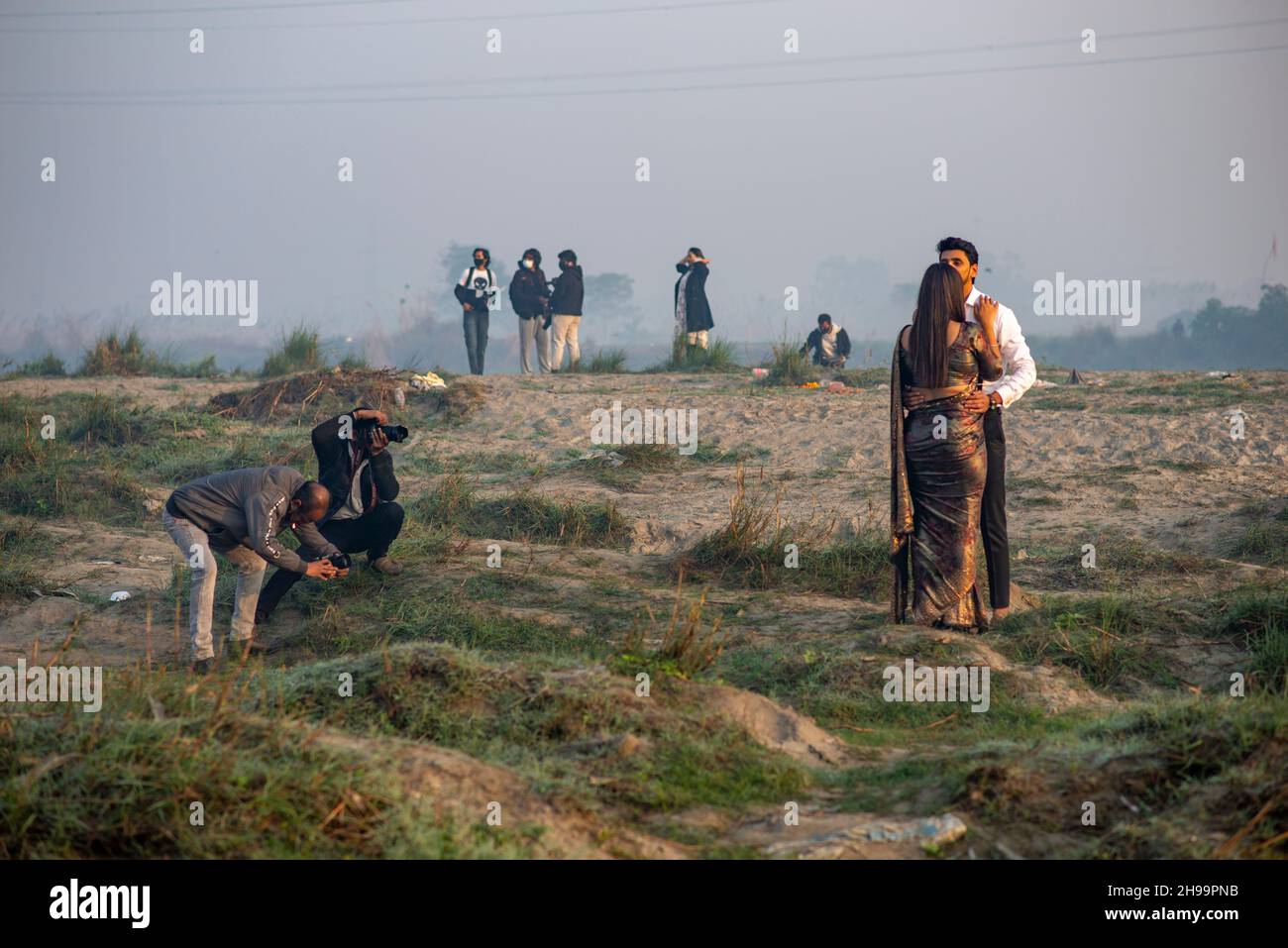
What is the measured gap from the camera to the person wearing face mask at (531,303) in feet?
54.2

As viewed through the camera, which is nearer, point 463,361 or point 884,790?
point 884,790

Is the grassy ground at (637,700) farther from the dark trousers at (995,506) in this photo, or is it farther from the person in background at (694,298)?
the person in background at (694,298)

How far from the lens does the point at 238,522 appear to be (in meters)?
6.65

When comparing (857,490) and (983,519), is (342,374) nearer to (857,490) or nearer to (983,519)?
(857,490)

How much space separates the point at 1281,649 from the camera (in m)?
5.94

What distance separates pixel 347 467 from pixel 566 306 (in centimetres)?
941

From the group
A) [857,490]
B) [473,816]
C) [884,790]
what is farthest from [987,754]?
[857,490]

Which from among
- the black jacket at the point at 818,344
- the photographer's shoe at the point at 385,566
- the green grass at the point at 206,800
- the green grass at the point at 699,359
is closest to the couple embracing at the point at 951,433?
the photographer's shoe at the point at 385,566

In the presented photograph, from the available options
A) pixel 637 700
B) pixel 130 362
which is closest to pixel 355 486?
pixel 637 700

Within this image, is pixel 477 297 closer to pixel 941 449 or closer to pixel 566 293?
pixel 566 293

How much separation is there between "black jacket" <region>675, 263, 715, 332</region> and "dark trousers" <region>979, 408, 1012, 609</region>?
1009 cm

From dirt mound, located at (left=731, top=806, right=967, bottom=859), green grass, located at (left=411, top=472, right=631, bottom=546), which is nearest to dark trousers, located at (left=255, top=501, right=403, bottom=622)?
green grass, located at (left=411, top=472, right=631, bottom=546)

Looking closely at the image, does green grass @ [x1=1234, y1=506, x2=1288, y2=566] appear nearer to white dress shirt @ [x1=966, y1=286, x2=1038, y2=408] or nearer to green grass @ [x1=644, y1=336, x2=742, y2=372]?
white dress shirt @ [x1=966, y1=286, x2=1038, y2=408]
